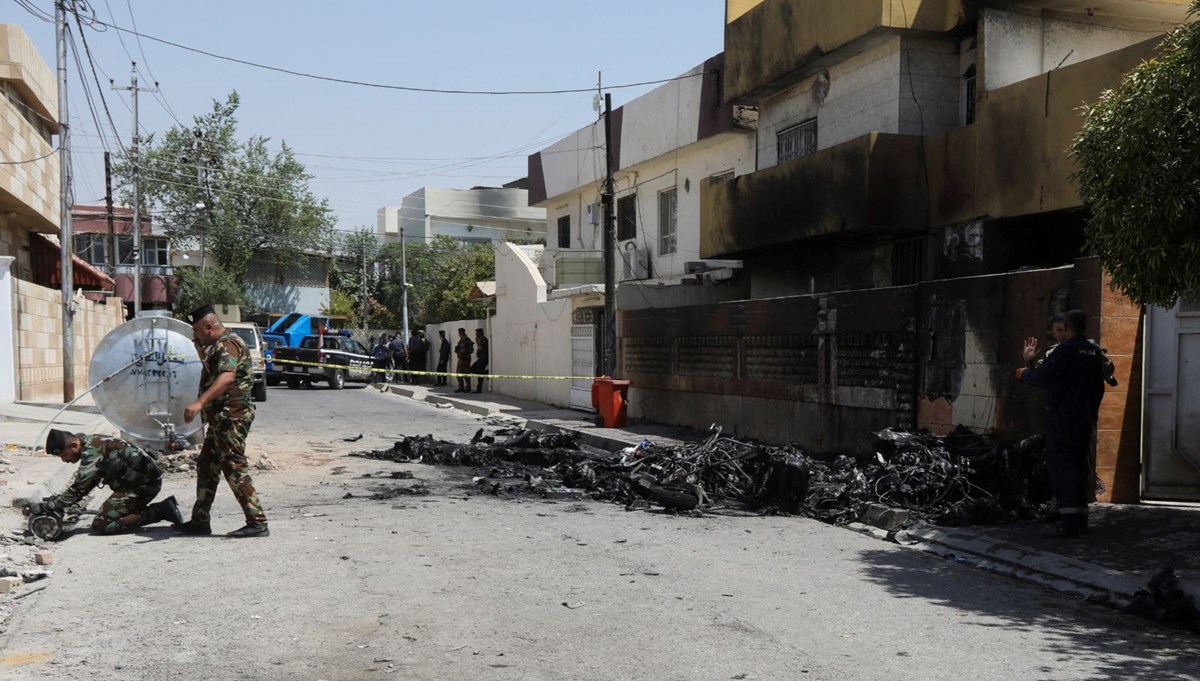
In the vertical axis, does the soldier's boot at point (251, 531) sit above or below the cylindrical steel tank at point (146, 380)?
below

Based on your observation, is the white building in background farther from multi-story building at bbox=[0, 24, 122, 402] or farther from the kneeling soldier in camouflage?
the kneeling soldier in camouflage

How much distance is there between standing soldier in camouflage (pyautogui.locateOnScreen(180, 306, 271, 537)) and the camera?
8.01m

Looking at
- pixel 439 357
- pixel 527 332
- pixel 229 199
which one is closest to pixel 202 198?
pixel 229 199

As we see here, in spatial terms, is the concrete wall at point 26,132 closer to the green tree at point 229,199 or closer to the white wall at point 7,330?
the white wall at point 7,330

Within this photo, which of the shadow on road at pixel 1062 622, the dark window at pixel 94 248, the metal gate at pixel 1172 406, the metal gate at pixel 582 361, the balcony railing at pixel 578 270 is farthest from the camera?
the dark window at pixel 94 248

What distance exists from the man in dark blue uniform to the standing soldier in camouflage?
20.5 ft

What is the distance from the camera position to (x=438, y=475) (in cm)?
1275

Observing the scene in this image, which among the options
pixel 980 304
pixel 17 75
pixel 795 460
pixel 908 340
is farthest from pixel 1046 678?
pixel 17 75

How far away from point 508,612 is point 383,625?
71 cm

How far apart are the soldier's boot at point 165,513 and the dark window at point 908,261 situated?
1171cm

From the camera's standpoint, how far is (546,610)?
5.93 metres

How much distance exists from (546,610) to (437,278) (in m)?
47.2

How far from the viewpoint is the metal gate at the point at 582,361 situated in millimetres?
23984

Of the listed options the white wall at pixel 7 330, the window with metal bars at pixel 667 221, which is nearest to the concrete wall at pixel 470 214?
the window with metal bars at pixel 667 221
